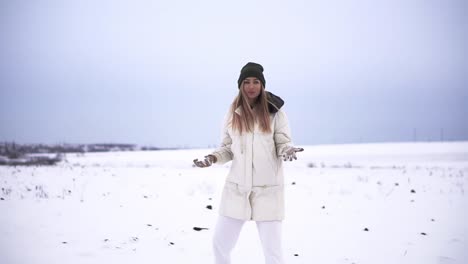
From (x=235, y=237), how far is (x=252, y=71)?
58.7 inches

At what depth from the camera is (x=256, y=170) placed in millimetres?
3189

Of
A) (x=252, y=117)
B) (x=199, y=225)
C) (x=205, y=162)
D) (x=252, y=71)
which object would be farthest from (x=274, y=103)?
(x=199, y=225)

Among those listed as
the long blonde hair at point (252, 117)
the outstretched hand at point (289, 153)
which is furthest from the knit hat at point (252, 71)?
the outstretched hand at point (289, 153)

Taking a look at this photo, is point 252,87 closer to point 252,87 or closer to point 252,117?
point 252,87

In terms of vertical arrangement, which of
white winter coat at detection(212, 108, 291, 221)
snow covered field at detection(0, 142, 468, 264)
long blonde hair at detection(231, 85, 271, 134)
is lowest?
snow covered field at detection(0, 142, 468, 264)

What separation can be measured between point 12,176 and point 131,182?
4250 mm

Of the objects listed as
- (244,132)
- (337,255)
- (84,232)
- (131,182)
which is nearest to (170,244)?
(84,232)

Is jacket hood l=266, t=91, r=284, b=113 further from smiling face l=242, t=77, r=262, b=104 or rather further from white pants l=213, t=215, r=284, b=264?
white pants l=213, t=215, r=284, b=264

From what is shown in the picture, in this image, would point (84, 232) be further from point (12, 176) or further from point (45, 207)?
point (12, 176)

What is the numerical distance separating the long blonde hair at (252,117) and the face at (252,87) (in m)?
0.05

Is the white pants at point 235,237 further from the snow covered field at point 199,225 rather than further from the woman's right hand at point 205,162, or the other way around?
the snow covered field at point 199,225

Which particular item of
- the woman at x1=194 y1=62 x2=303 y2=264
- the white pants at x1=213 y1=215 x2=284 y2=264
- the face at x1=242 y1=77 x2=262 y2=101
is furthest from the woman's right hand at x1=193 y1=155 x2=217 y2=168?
the face at x1=242 y1=77 x2=262 y2=101

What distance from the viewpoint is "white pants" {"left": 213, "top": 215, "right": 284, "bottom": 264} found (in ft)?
10.2

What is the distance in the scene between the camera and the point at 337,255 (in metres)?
5.08
